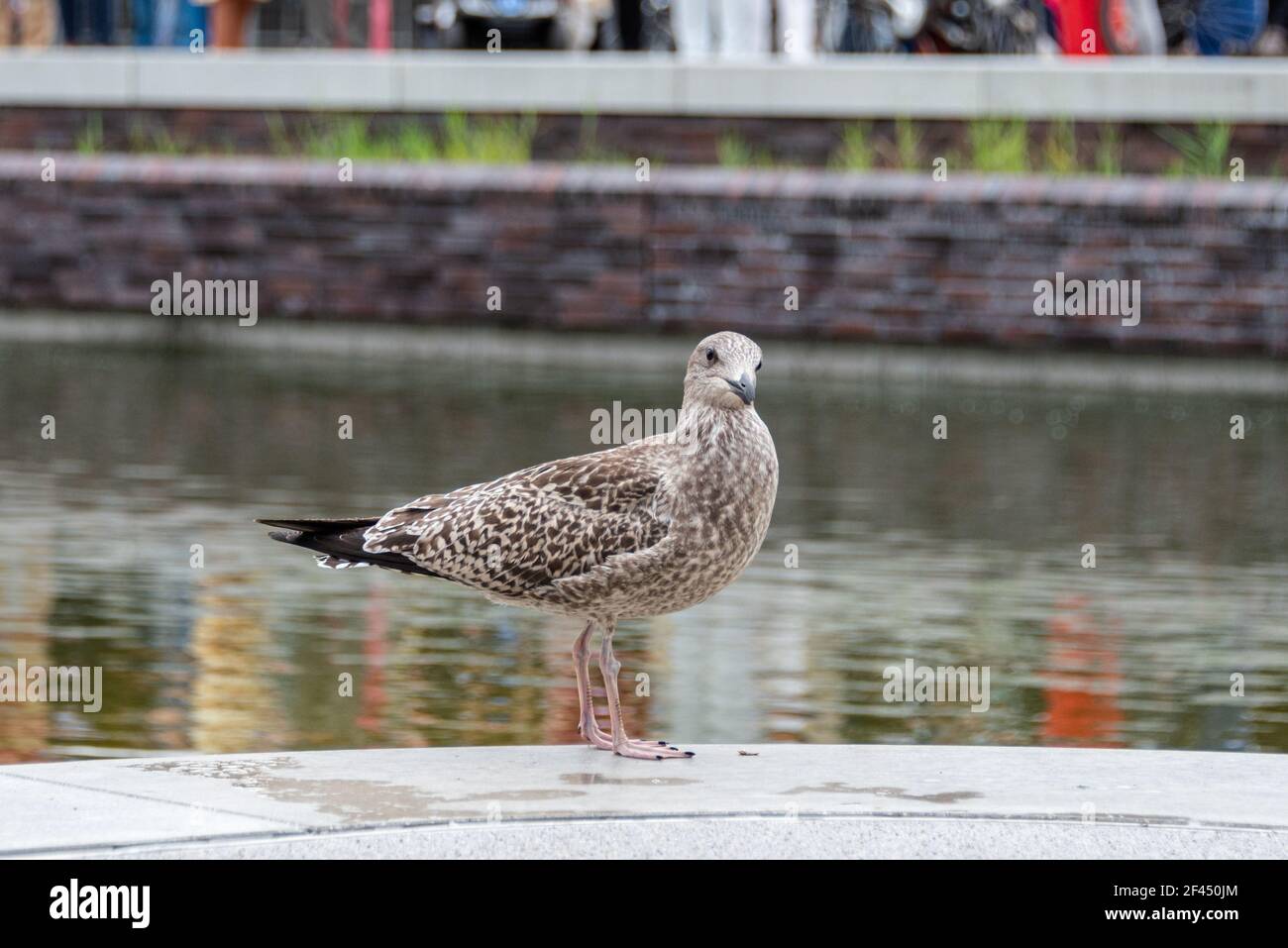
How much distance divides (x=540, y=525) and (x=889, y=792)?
1.31 m

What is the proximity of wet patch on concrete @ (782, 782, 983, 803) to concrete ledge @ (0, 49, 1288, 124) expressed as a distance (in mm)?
14591

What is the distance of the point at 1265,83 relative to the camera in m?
20.7

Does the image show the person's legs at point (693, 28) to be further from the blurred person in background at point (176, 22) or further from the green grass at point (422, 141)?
the blurred person in background at point (176, 22)

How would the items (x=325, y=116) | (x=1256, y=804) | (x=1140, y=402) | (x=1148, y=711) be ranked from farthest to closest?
1. (x=325, y=116)
2. (x=1140, y=402)
3. (x=1148, y=711)
4. (x=1256, y=804)

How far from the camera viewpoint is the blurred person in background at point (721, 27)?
75.0 feet

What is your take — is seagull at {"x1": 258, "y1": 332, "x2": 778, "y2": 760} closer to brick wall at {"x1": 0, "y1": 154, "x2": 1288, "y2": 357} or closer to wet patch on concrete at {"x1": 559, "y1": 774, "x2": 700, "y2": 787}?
wet patch on concrete at {"x1": 559, "y1": 774, "x2": 700, "y2": 787}

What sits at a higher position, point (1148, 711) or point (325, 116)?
point (325, 116)

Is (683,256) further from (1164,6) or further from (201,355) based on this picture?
(1164,6)

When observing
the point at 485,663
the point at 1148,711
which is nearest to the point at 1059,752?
the point at 1148,711

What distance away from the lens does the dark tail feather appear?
7832mm

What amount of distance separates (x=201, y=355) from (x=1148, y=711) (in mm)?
12860

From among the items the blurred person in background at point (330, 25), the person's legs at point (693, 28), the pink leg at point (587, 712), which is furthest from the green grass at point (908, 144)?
the pink leg at point (587, 712)

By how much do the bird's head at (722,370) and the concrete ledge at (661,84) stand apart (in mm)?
13987

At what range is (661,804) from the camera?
6.73 m
